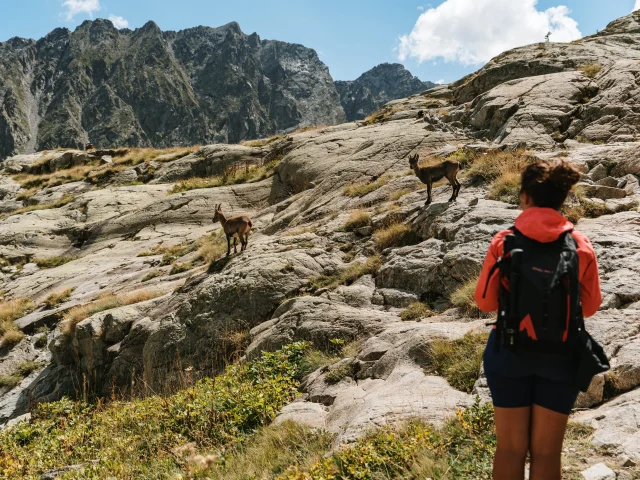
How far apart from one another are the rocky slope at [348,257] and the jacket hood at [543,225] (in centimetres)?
244

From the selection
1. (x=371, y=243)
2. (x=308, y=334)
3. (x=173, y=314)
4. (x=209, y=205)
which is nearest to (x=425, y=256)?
(x=371, y=243)

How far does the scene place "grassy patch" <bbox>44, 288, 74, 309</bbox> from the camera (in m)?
17.2

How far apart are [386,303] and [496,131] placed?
43.8ft

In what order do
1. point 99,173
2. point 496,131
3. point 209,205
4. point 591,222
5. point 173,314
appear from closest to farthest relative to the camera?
point 591,222, point 173,314, point 496,131, point 209,205, point 99,173

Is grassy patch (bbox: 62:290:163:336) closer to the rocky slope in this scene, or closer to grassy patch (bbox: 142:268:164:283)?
the rocky slope

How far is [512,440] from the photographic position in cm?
320

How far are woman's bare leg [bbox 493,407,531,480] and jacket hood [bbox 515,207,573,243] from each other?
114cm

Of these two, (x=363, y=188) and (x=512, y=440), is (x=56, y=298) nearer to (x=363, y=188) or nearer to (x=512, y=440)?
(x=363, y=188)

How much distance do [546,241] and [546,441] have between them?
1.31 meters

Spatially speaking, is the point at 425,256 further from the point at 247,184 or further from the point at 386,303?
the point at 247,184

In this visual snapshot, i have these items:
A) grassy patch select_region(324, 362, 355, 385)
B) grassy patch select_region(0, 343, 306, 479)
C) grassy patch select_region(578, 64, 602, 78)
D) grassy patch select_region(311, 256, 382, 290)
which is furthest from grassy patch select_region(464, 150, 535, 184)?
grassy patch select_region(578, 64, 602, 78)

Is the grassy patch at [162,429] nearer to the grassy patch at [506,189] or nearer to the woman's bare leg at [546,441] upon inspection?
the woman's bare leg at [546,441]

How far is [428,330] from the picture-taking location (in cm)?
759

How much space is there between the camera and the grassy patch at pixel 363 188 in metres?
16.7
